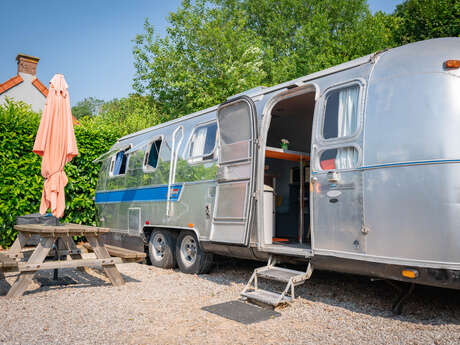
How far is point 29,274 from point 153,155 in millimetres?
3553

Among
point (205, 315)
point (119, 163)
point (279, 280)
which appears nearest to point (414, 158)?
point (279, 280)

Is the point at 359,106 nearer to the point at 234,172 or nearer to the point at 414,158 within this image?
the point at 414,158

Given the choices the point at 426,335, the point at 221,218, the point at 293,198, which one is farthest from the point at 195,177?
the point at 426,335

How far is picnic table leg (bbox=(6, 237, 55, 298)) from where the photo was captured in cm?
504

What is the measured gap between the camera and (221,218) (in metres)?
5.94

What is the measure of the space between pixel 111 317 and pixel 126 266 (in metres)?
3.60

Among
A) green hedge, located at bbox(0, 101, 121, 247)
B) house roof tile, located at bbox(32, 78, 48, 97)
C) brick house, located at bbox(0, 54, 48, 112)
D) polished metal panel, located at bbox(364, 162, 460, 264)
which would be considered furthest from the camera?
house roof tile, located at bbox(32, 78, 48, 97)

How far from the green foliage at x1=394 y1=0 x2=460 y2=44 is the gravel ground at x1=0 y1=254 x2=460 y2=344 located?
13250 millimetres

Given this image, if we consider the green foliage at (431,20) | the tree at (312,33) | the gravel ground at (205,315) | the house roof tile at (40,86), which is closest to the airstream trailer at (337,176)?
the gravel ground at (205,315)

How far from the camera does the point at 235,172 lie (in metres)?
5.82

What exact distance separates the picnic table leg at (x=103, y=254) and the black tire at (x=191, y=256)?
1.27 m

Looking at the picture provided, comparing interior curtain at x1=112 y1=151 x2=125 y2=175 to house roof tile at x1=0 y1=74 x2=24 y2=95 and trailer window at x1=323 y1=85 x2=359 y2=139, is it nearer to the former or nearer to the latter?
trailer window at x1=323 y1=85 x2=359 y2=139

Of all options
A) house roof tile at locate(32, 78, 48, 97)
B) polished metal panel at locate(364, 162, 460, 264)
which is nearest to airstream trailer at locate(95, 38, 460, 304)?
polished metal panel at locate(364, 162, 460, 264)

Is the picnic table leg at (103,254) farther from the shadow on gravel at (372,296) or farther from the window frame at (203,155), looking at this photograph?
the window frame at (203,155)
